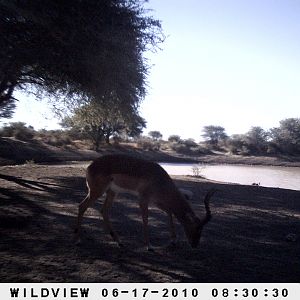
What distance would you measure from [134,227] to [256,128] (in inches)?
2882

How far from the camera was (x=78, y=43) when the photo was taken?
44.1ft

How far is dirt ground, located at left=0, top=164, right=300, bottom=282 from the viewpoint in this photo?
18.5 feet

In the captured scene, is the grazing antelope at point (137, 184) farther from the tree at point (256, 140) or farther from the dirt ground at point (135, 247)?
the tree at point (256, 140)

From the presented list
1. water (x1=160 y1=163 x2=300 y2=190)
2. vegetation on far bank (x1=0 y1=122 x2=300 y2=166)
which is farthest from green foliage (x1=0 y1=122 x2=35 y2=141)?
water (x1=160 y1=163 x2=300 y2=190)

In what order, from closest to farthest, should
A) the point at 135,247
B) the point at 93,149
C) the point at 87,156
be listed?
the point at 135,247
the point at 87,156
the point at 93,149

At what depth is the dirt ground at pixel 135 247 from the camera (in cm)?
565

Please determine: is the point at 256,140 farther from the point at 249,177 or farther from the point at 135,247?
the point at 135,247

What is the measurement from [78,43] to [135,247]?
8.77 metres

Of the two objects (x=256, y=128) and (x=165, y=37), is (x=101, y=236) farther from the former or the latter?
(x=256, y=128)

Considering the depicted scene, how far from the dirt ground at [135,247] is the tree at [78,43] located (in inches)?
198

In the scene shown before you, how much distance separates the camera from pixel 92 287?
505 centimetres

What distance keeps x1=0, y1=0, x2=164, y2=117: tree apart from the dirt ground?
5.03 metres

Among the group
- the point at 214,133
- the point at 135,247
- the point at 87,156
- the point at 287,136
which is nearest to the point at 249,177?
→ the point at 87,156

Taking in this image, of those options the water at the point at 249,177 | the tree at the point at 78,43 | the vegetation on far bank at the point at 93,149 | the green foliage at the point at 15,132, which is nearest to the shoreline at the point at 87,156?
the vegetation on far bank at the point at 93,149
